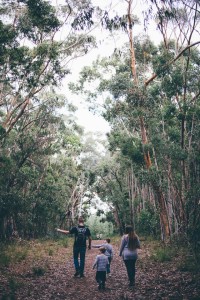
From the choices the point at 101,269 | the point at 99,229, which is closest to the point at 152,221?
the point at 101,269

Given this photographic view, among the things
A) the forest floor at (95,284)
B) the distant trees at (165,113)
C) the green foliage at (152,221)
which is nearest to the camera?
the forest floor at (95,284)

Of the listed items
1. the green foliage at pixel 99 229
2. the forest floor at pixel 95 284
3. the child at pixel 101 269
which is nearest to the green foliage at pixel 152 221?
the forest floor at pixel 95 284

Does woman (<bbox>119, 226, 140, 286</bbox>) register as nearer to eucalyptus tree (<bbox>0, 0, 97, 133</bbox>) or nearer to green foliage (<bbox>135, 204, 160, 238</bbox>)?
eucalyptus tree (<bbox>0, 0, 97, 133</bbox>)

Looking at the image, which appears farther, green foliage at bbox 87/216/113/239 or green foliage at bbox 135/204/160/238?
green foliage at bbox 87/216/113/239

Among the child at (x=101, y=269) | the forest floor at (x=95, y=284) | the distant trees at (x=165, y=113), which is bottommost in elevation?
the forest floor at (x=95, y=284)

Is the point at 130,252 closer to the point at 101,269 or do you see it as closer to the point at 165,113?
the point at 101,269

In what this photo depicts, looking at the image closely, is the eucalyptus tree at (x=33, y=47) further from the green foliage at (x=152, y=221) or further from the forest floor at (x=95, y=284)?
the green foliage at (x=152, y=221)

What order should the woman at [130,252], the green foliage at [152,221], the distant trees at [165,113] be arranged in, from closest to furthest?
1. the woman at [130,252]
2. the distant trees at [165,113]
3. the green foliage at [152,221]

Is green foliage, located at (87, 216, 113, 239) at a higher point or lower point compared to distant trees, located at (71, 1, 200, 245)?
lower

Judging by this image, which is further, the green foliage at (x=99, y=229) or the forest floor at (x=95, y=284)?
the green foliage at (x=99, y=229)

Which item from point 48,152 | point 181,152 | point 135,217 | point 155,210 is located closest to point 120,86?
point 181,152

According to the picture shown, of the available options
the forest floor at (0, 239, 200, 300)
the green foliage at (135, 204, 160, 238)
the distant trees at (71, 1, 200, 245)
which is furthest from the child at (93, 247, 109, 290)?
the green foliage at (135, 204, 160, 238)

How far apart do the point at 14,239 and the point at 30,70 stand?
1168 cm

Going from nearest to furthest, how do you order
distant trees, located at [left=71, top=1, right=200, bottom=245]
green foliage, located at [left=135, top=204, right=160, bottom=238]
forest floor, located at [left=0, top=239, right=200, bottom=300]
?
1. forest floor, located at [left=0, top=239, right=200, bottom=300]
2. distant trees, located at [left=71, top=1, right=200, bottom=245]
3. green foliage, located at [left=135, top=204, right=160, bottom=238]
